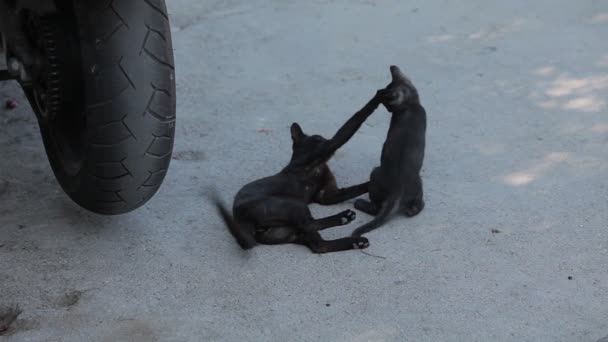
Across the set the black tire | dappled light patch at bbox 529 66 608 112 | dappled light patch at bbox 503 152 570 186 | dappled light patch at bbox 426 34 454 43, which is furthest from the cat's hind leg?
dappled light patch at bbox 426 34 454 43

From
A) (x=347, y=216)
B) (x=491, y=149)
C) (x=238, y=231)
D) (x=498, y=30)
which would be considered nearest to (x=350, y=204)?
(x=347, y=216)

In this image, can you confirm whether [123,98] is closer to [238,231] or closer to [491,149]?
[238,231]

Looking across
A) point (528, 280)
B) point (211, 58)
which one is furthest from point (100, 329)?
point (211, 58)

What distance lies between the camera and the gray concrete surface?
3.15 metres

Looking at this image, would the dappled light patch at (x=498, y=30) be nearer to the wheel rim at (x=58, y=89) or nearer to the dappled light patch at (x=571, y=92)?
the dappled light patch at (x=571, y=92)

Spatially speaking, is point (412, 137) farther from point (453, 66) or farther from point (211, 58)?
point (211, 58)

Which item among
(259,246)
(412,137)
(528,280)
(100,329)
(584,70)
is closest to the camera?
(100,329)

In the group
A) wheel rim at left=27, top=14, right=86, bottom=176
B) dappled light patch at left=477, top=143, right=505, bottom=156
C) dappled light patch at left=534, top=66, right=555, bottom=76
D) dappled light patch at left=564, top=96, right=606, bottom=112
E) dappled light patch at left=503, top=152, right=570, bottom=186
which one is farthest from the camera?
dappled light patch at left=534, top=66, right=555, bottom=76

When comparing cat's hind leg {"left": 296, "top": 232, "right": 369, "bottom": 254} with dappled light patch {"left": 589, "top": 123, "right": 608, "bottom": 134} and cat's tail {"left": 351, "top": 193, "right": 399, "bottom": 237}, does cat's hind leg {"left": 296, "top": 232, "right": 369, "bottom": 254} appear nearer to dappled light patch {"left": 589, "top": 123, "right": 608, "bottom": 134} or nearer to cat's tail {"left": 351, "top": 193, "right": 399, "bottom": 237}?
cat's tail {"left": 351, "top": 193, "right": 399, "bottom": 237}

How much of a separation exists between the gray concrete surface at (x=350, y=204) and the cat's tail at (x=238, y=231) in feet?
0.16

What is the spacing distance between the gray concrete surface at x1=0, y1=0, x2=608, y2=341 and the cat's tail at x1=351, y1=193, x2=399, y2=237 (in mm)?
65

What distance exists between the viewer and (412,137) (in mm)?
3926

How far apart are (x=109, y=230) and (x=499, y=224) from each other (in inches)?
64.6

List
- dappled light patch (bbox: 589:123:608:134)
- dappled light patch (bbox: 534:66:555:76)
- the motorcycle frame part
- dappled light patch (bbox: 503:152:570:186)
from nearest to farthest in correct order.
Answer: the motorcycle frame part < dappled light patch (bbox: 503:152:570:186) < dappled light patch (bbox: 589:123:608:134) < dappled light patch (bbox: 534:66:555:76)
